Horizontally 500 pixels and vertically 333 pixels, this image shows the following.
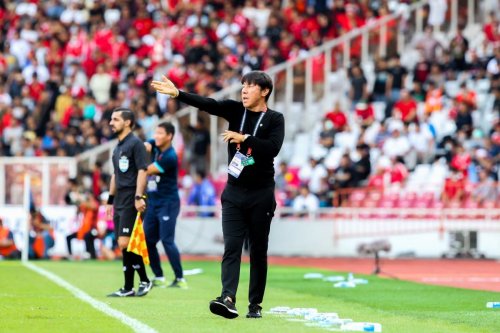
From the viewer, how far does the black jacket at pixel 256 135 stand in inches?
456

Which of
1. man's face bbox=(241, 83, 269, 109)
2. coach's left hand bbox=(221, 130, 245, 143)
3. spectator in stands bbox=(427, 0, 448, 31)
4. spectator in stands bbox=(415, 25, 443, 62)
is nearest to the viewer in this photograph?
coach's left hand bbox=(221, 130, 245, 143)

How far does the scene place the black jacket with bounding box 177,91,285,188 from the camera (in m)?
11.6

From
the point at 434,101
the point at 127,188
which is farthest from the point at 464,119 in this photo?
the point at 127,188

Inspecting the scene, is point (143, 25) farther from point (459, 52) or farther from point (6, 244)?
point (6, 244)

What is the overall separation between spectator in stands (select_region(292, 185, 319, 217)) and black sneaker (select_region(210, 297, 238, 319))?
17402 mm

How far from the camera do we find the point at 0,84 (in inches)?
1421

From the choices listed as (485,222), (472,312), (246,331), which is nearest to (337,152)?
(485,222)

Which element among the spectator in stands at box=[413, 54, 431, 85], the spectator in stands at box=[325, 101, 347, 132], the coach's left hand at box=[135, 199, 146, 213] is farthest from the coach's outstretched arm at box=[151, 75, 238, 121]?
the spectator in stands at box=[413, 54, 431, 85]

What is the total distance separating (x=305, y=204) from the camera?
28953mm

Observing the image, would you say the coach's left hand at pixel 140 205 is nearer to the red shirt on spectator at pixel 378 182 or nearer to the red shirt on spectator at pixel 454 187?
the red shirt on spectator at pixel 454 187

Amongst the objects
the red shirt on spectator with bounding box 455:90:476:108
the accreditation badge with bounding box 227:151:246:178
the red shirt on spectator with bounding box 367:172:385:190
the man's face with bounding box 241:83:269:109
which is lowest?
the red shirt on spectator with bounding box 367:172:385:190

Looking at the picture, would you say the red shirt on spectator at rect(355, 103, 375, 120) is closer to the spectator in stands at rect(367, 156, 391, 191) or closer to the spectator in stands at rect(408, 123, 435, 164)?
the spectator in stands at rect(408, 123, 435, 164)

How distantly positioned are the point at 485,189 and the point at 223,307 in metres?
17.0

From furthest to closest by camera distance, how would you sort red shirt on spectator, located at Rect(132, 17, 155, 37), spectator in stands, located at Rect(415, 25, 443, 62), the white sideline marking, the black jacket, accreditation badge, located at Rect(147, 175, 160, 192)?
red shirt on spectator, located at Rect(132, 17, 155, 37) < spectator in stands, located at Rect(415, 25, 443, 62) < accreditation badge, located at Rect(147, 175, 160, 192) < the black jacket < the white sideline marking
